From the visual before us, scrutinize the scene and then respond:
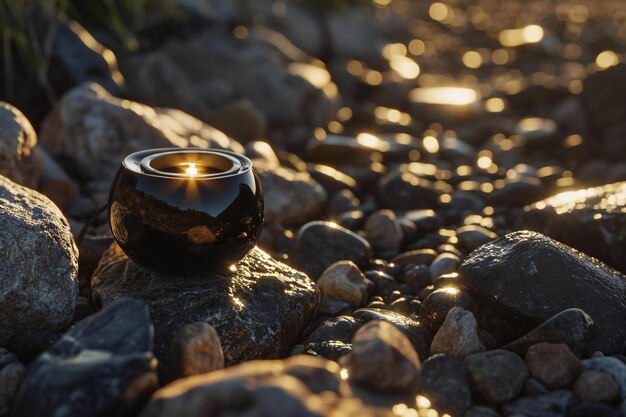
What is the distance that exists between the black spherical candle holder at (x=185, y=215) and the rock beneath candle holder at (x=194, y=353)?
50cm

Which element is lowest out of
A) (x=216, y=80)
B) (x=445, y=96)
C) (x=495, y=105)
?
(x=216, y=80)

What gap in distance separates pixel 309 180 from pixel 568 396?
2.48 metres

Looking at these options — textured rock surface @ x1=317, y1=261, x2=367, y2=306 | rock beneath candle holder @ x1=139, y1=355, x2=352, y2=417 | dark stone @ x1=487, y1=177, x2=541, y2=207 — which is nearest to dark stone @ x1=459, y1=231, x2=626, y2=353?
textured rock surface @ x1=317, y1=261, x2=367, y2=306

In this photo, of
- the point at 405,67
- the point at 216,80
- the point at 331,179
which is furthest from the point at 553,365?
the point at 405,67

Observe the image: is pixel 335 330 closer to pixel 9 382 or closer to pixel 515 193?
pixel 9 382

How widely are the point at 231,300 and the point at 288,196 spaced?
5.58ft

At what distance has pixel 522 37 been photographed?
11.4m

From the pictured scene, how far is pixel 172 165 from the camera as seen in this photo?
10.5 feet

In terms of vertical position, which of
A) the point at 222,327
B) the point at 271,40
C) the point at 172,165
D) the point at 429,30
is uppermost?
the point at 429,30

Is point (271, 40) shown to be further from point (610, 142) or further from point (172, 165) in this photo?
point (172, 165)

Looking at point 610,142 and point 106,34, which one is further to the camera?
point 106,34

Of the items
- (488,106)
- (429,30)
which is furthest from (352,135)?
(429,30)

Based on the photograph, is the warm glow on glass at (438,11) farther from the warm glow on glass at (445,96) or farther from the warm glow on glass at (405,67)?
the warm glow on glass at (445,96)

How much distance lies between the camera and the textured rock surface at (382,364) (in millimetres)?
2361
